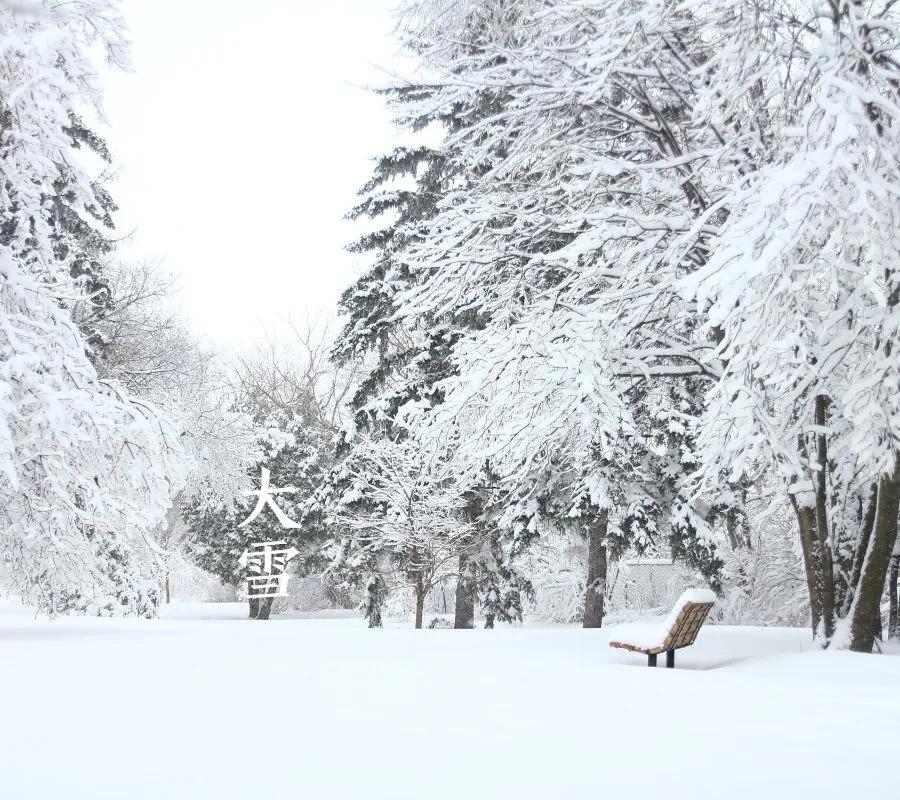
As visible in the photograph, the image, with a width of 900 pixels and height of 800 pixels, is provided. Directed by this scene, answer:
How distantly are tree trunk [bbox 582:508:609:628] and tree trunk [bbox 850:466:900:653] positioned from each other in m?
6.40

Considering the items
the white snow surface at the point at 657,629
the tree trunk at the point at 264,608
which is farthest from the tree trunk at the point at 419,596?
the tree trunk at the point at 264,608

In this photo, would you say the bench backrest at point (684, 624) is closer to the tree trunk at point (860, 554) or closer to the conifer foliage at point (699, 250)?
the conifer foliage at point (699, 250)

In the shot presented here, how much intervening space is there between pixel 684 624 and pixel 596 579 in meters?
7.34

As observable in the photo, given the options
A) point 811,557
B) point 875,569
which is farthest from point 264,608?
point 875,569

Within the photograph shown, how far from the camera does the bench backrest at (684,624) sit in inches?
299

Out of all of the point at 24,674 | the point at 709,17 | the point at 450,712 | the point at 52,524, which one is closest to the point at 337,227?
the point at 52,524

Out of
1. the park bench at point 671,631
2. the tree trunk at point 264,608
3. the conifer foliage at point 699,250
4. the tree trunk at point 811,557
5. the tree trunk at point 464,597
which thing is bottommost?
the tree trunk at point 264,608

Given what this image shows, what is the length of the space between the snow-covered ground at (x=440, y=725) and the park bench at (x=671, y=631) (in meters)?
0.31

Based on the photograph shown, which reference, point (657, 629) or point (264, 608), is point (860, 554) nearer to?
point (657, 629)

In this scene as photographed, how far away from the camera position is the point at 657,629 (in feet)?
26.1

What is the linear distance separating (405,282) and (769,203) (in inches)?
425

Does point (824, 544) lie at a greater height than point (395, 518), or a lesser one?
lesser

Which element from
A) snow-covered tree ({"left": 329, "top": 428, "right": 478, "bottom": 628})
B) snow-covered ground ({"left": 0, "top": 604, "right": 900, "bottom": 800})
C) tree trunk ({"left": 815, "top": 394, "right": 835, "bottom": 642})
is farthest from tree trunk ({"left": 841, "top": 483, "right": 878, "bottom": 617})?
snow-covered tree ({"left": 329, "top": 428, "right": 478, "bottom": 628})

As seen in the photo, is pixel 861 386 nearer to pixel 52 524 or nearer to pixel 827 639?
pixel 827 639
